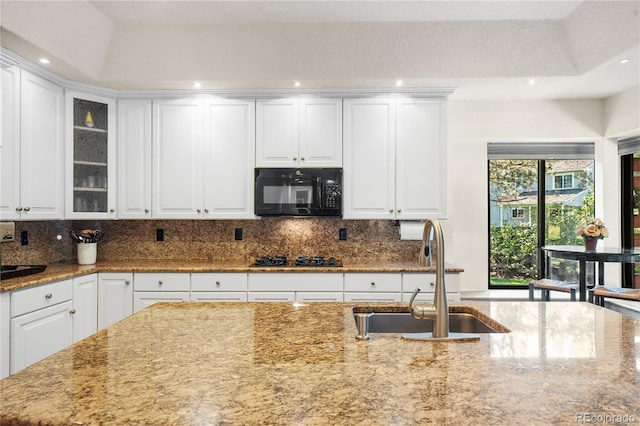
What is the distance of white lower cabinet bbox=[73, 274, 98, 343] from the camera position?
10.1ft

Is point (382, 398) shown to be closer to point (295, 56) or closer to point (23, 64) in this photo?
point (295, 56)

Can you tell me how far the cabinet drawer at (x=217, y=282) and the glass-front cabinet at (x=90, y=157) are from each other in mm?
1007

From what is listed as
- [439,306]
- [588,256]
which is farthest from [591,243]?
[439,306]

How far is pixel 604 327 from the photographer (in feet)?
4.85

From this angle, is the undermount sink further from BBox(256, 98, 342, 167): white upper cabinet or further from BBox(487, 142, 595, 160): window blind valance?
BBox(487, 142, 595, 160): window blind valance

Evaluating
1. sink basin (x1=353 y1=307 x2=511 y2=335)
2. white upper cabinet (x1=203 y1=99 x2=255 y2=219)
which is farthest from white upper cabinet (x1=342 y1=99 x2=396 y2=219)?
sink basin (x1=353 y1=307 x2=511 y2=335)

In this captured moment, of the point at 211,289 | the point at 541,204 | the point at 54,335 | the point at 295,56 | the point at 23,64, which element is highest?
the point at 295,56

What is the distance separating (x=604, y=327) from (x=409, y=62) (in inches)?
93.9

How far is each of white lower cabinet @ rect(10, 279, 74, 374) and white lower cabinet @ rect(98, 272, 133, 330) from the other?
284 millimetres

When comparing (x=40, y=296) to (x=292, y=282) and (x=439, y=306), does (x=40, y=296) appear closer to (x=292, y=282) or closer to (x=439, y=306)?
(x=292, y=282)

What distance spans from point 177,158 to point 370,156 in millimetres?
1711

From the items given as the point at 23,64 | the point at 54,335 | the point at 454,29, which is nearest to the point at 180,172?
the point at 23,64

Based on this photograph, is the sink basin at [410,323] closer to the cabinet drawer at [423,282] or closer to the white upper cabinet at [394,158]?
the cabinet drawer at [423,282]

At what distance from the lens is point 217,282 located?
3.31 meters
